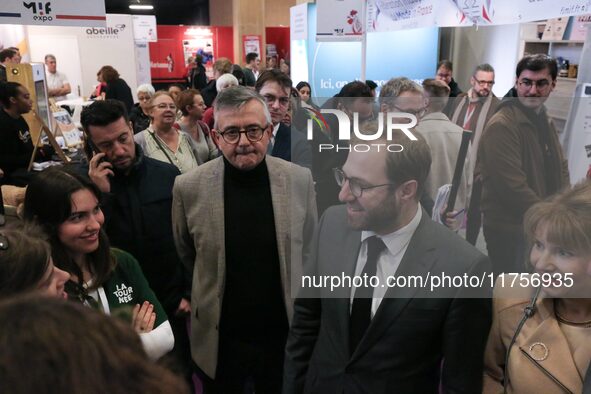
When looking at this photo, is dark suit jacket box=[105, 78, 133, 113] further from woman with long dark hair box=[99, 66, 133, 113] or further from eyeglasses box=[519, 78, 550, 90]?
eyeglasses box=[519, 78, 550, 90]

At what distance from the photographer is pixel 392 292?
112cm

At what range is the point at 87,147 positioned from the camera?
2.32m

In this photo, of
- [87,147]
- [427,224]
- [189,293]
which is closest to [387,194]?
[427,224]

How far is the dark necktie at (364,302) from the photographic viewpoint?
112cm

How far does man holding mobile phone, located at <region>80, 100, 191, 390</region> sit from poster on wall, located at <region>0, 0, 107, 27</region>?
3.04 metres

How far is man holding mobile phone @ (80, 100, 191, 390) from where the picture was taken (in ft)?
6.95

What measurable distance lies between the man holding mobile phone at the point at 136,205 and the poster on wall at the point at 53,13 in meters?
3.04

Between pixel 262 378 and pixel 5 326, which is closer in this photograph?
pixel 5 326

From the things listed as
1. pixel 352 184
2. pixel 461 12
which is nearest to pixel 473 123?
pixel 352 184

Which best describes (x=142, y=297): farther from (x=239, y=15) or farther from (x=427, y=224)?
(x=239, y=15)

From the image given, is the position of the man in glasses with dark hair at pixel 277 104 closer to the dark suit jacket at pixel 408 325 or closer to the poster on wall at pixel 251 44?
the dark suit jacket at pixel 408 325

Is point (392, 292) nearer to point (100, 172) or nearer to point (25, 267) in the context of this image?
point (25, 267)

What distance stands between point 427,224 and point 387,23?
20.5 feet

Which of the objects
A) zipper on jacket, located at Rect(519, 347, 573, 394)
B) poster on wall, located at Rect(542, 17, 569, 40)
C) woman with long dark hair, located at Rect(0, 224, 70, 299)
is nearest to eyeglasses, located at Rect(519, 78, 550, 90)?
zipper on jacket, located at Rect(519, 347, 573, 394)
